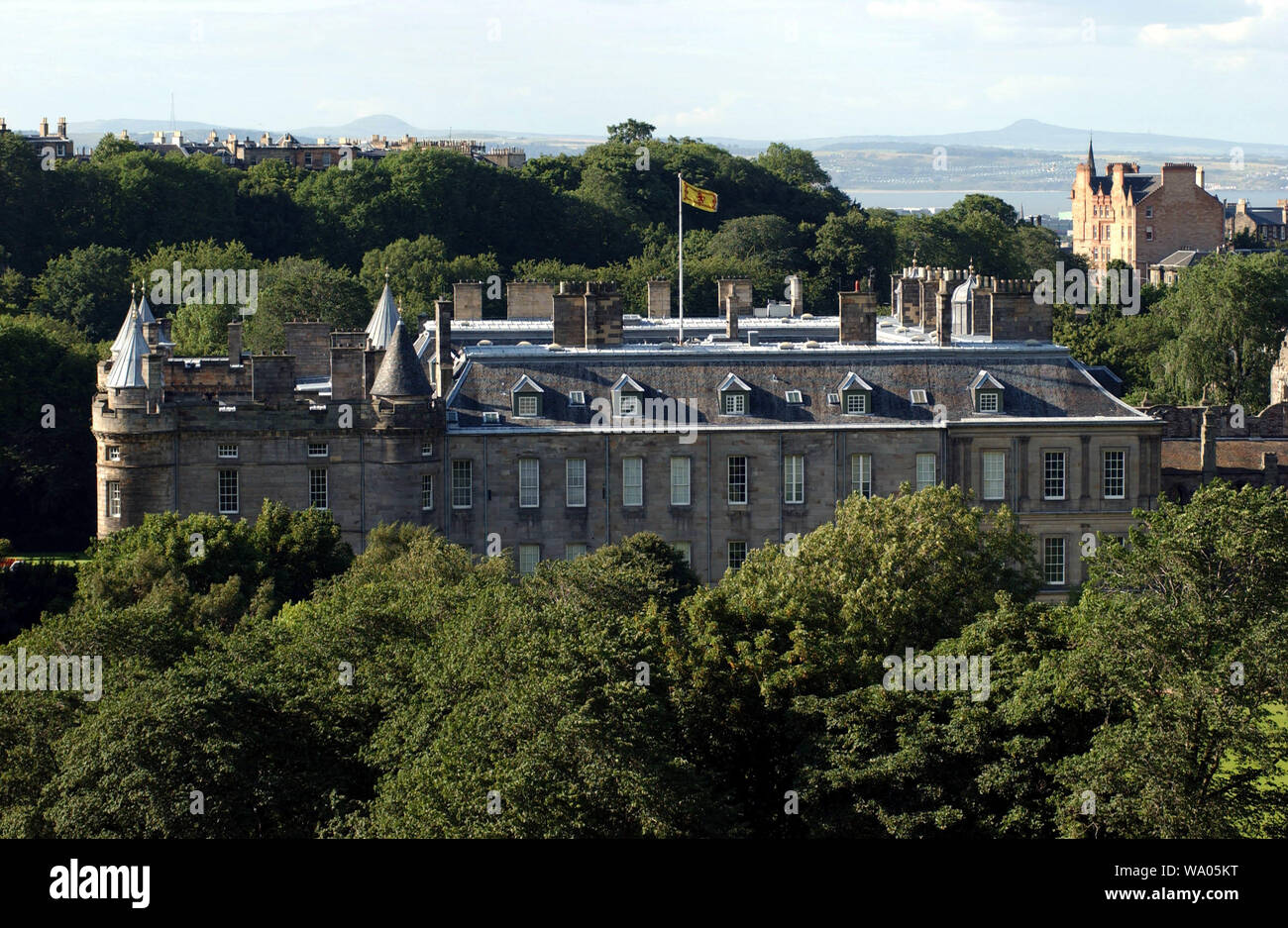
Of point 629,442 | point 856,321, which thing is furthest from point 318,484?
point 856,321

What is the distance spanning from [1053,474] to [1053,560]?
2595 mm

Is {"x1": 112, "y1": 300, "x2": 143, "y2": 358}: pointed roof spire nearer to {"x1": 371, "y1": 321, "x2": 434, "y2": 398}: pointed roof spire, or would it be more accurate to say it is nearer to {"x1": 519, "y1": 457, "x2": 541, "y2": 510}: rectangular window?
{"x1": 371, "y1": 321, "x2": 434, "y2": 398}: pointed roof spire

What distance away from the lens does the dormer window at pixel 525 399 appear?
235 feet

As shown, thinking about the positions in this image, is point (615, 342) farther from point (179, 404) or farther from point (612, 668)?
point (612, 668)

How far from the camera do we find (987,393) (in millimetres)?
73125

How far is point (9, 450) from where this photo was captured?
87688 millimetres

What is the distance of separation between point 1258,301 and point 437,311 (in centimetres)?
6288

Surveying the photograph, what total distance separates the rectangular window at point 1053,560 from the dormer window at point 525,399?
15.9m

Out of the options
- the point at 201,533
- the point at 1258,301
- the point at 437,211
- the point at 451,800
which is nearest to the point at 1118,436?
the point at 201,533

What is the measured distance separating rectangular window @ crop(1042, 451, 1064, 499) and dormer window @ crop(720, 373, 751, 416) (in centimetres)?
926

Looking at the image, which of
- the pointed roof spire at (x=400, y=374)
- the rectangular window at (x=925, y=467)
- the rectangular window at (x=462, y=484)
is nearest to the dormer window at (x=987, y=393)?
the rectangular window at (x=925, y=467)

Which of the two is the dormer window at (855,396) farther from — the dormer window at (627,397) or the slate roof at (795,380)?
the dormer window at (627,397)

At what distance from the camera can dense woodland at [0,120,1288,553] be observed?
108 m

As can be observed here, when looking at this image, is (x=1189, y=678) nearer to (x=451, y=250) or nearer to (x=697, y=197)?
(x=697, y=197)
